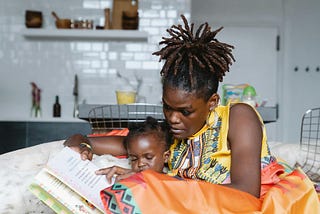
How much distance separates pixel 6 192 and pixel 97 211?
1.25ft

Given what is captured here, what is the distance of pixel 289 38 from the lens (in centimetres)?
514

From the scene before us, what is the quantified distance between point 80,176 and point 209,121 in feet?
1.40

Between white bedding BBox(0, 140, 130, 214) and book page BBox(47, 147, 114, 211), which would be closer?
book page BBox(47, 147, 114, 211)

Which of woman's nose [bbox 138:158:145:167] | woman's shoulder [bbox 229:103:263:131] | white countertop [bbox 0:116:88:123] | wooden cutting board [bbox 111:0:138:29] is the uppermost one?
wooden cutting board [bbox 111:0:138:29]

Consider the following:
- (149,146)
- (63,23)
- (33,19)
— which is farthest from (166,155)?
(33,19)

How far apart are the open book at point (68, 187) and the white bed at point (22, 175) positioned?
221mm

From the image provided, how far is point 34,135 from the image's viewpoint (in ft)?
14.5

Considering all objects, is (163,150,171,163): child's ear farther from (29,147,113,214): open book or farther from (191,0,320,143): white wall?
(191,0,320,143): white wall

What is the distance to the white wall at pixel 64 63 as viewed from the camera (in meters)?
4.79

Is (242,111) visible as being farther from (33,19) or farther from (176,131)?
(33,19)

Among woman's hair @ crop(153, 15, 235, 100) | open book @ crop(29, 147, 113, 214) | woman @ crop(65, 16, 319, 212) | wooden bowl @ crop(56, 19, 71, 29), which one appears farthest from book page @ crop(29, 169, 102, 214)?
wooden bowl @ crop(56, 19, 71, 29)

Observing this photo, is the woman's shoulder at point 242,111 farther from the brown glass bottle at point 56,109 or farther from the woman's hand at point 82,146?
the brown glass bottle at point 56,109

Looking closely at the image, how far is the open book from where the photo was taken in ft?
3.86

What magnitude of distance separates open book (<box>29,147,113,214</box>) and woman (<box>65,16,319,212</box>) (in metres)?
0.10
